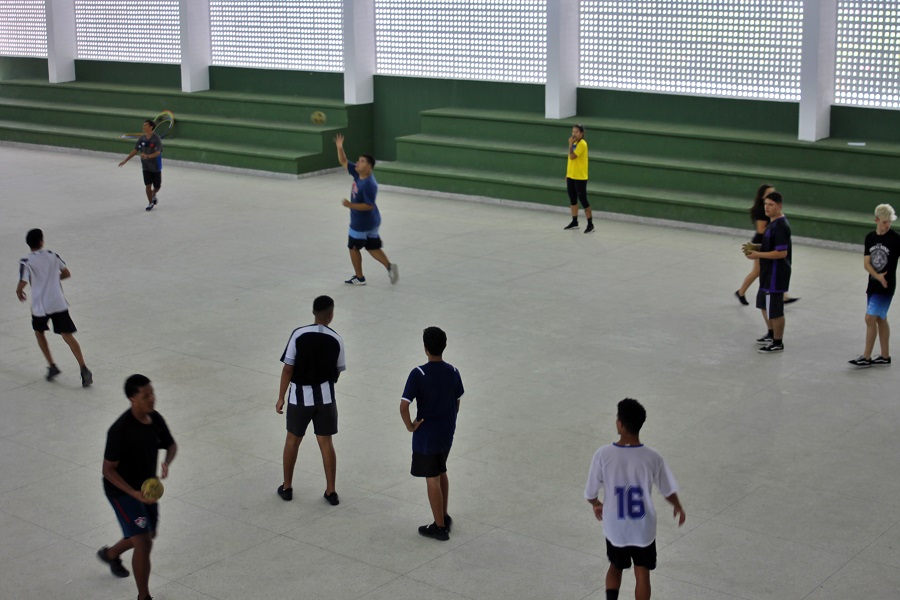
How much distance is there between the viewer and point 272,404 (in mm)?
9844

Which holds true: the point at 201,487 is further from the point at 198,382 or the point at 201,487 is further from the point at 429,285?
the point at 429,285

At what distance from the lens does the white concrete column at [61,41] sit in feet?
88.2

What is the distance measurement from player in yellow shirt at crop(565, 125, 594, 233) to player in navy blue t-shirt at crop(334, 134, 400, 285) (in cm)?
371

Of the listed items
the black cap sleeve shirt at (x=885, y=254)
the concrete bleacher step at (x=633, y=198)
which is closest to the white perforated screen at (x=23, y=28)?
the concrete bleacher step at (x=633, y=198)

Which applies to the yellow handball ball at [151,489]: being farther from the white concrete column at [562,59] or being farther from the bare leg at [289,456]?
the white concrete column at [562,59]

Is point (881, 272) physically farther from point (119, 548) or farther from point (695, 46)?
point (695, 46)

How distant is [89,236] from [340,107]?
6.79m

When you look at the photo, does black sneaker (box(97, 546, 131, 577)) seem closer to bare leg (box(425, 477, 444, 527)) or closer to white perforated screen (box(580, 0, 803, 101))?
bare leg (box(425, 477, 444, 527))

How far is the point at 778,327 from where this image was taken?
10.9 m

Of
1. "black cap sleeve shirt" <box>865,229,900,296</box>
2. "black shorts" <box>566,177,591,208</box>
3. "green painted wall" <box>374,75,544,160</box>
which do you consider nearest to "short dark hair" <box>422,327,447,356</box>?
"black cap sleeve shirt" <box>865,229,900,296</box>

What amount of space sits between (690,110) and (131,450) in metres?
13.6

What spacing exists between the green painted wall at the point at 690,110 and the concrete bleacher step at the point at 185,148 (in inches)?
204

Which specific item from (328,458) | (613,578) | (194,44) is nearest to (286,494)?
(328,458)

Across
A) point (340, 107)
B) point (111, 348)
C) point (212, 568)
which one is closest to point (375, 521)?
point (212, 568)
